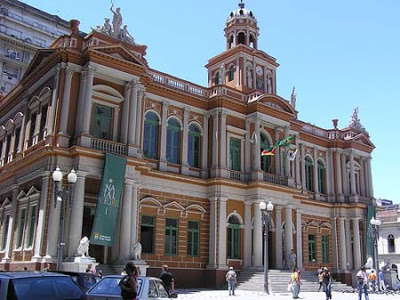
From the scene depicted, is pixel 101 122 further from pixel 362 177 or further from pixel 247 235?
pixel 362 177

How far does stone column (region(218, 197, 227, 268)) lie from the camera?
29.9 meters

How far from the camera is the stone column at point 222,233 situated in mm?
29922

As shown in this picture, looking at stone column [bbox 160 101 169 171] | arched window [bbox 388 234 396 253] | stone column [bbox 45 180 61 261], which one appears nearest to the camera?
stone column [bbox 45 180 61 261]

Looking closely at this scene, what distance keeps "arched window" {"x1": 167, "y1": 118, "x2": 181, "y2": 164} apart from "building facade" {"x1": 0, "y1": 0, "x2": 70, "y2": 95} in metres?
28.6

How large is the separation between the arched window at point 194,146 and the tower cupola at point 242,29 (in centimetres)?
1111

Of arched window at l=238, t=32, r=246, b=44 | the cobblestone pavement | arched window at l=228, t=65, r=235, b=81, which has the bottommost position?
the cobblestone pavement

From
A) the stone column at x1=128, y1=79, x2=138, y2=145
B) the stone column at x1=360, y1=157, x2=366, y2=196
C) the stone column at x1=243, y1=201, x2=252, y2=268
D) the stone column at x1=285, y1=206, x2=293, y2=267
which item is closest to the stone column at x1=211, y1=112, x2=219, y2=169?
the stone column at x1=243, y1=201, x2=252, y2=268

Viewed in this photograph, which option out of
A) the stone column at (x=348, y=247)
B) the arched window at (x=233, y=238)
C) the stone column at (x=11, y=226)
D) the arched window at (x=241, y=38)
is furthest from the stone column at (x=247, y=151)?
the stone column at (x=11, y=226)

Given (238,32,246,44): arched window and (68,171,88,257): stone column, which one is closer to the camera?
(68,171,88,257): stone column

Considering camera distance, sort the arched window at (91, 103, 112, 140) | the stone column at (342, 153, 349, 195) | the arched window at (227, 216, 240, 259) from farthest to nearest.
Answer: the stone column at (342, 153, 349, 195)
the arched window at (227, 216, 240, 259)
the arched window at (91, 103, 112, 140)

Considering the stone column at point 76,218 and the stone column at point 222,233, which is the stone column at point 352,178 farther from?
the stone column at point 76,218

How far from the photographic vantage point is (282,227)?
3397cm

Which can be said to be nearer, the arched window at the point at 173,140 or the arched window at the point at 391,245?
the arched window at the point at 173,140

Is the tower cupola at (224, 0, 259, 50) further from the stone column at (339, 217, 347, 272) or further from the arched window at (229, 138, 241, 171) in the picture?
the stone column at (339, 217, 347, 272)
